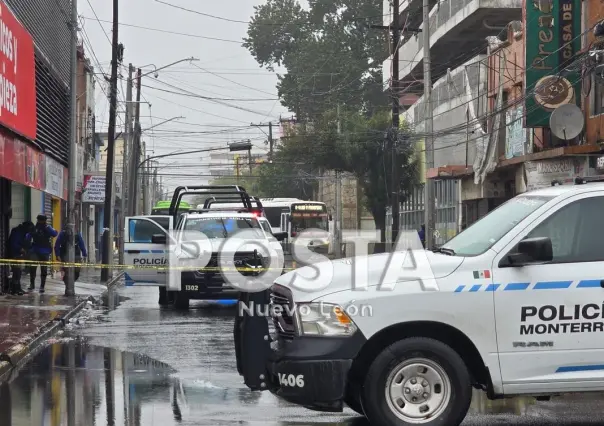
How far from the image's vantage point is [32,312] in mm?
18938

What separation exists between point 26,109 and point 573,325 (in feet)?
50.3

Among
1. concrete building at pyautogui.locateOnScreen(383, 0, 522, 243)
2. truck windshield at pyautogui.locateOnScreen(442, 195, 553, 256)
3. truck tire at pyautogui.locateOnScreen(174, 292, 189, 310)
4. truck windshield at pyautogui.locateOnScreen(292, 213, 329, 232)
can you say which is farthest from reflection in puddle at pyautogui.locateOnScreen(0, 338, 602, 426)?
truck windshield at pyautogui.locateOnScreen(292, 213, 329, 232)

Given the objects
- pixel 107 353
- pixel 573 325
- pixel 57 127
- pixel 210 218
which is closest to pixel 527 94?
pixel 210 218

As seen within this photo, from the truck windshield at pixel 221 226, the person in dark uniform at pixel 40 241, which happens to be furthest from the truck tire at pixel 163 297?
the person in dark uniform at pixel 40 241

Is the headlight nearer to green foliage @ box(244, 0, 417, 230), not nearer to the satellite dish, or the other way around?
the satellite dish

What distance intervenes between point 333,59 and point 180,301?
186 ft

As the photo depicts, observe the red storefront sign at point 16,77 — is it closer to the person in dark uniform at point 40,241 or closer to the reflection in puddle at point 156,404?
the person in dark uniform at point 40,241

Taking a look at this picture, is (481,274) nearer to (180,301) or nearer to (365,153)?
(180,301)

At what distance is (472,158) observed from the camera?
1519 inches

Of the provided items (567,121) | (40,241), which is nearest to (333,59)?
(567,121)

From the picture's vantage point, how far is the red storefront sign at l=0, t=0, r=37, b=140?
57.5 ft

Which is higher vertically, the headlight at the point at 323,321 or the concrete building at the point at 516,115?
the concrete building at the point at 516,115

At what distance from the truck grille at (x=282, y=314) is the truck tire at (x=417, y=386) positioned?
721mm

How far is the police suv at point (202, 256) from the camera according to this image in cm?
1877
